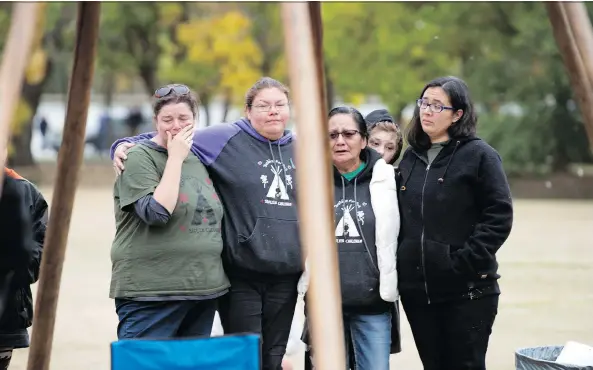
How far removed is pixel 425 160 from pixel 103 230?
37.0 feet

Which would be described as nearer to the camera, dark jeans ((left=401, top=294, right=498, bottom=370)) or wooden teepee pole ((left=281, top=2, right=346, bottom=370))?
wooden teepee pole ((left=281, top=2, right=346, bottom=370))

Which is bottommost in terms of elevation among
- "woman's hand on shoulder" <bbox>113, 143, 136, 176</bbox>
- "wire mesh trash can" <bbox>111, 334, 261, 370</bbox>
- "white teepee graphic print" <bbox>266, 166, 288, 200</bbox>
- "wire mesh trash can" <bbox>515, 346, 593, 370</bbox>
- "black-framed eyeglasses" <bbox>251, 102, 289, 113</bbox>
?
"wire mesh trash can" <bbox>515, 346, 593, 370</bbox>

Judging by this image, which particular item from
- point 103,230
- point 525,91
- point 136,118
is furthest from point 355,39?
point 136,118

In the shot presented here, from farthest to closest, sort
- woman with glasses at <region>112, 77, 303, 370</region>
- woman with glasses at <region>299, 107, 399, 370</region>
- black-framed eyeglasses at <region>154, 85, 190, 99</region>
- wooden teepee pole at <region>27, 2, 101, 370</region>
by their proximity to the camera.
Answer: woman with glasses at <region>299, 107, 399, 370</region>
woman with glasses at <region>112, 77, 303, 370</region>
black-framed eyeglasses at <region>154, 85, 190, 99</region>
wooden teepee pole at <region>27, 2, 101, 370</region>

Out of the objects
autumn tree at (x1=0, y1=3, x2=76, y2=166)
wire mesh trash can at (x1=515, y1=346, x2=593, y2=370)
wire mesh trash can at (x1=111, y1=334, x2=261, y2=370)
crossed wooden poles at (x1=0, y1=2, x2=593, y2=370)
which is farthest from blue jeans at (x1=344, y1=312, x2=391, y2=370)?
autumn tree at (x1=0, y1=3, x2=76, y2=166)

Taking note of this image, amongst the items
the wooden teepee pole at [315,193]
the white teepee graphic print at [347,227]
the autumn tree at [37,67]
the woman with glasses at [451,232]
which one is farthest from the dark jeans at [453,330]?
the autumn tree at [37,67]

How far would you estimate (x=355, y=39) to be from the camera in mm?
24109

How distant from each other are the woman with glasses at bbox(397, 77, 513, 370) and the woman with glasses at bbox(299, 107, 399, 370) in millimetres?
75

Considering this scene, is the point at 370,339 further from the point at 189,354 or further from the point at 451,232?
the point at 189,354

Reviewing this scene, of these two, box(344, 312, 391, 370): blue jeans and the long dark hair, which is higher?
the long dark hair

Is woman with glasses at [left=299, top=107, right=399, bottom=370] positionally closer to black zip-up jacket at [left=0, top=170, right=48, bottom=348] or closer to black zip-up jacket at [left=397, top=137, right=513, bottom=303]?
black zip-up jacket at [left=397, top=137, right=513, bottom=303]

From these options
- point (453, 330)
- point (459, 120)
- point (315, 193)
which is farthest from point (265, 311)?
point (315, 193)

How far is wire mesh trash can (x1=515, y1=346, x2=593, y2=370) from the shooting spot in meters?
4.16

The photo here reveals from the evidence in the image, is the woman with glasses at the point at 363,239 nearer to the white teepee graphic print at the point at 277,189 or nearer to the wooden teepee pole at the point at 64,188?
the white teepee graphic print at the point at 277,189
